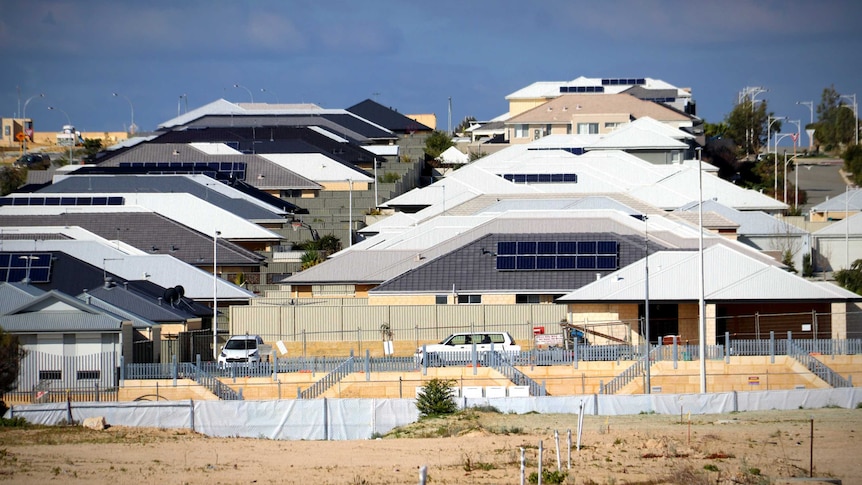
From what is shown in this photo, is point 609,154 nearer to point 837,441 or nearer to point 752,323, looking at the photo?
point 752,323

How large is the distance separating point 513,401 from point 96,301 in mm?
19682

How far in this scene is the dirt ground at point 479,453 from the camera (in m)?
33.4

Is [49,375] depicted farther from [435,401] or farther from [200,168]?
[200,168]

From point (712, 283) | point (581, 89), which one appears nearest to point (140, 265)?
point (712, 283)

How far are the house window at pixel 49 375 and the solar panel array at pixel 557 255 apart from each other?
22.1 metres

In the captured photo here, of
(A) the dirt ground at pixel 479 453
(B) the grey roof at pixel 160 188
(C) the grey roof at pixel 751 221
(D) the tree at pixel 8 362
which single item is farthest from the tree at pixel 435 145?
(A) the dirt ground at pixel 479 453

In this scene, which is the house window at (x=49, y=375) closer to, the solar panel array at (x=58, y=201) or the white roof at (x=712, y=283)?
the white roof at (x=712, y=283)

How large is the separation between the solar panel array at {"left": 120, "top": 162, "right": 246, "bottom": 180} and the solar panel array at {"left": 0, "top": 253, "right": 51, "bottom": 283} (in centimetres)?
4143

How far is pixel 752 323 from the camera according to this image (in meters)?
58.3

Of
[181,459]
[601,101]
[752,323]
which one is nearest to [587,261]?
[752,323]

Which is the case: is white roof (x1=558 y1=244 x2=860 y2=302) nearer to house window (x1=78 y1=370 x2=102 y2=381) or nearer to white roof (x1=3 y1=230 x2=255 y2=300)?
house window (x1=78 y1=370 x2=102 y2=381)

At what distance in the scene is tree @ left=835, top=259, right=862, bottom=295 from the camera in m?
78.0

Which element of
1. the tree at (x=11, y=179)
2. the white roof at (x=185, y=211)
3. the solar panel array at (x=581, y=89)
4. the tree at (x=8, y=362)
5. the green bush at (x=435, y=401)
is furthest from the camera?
the solar panel array at (x=581, y=89)

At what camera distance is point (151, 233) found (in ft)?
291
